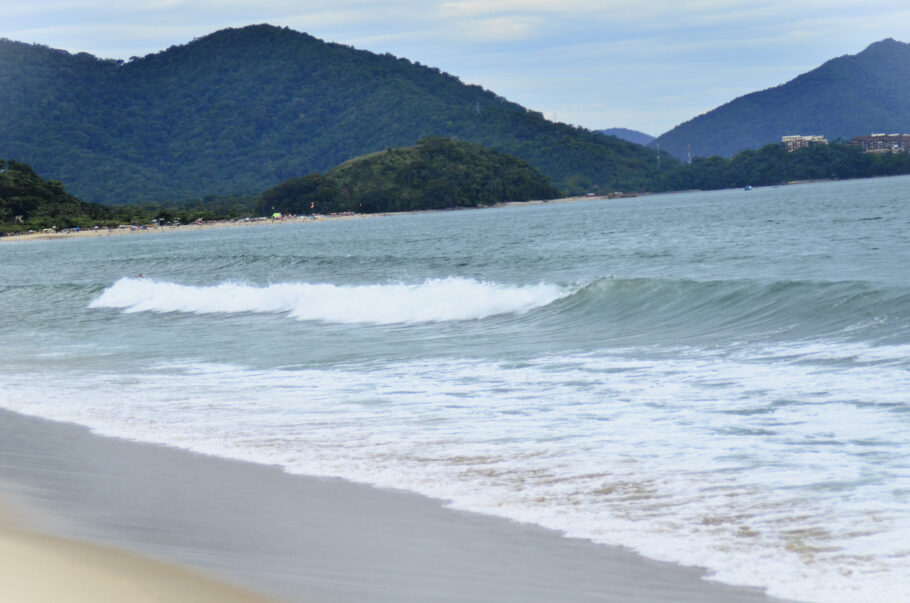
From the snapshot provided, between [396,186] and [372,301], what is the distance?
550 ft

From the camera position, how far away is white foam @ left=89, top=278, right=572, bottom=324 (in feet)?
60.1

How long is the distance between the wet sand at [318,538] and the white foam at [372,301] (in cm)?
1170

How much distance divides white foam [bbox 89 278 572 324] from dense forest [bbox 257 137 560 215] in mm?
159594

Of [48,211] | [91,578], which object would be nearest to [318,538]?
[91,578]

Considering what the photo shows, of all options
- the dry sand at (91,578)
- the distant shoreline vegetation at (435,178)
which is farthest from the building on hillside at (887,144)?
the dry sand at (91,578)

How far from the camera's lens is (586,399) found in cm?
847

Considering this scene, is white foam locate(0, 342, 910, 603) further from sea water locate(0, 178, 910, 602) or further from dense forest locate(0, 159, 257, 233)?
dense forest locate(0, 159, 257, 233)

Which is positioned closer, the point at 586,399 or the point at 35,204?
the point at 586,399

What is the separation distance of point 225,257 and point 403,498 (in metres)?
44.4

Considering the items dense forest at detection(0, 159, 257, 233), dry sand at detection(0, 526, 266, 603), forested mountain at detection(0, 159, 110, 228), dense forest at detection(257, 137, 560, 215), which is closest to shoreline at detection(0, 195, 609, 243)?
dense forest at detection(0, 159, 257, 233)

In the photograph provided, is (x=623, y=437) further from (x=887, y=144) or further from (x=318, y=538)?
(x=887, y=144)

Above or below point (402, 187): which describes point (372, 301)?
below

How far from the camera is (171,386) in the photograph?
1070 centimetres

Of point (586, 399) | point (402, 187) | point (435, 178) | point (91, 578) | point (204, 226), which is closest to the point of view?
point (91, 578)
